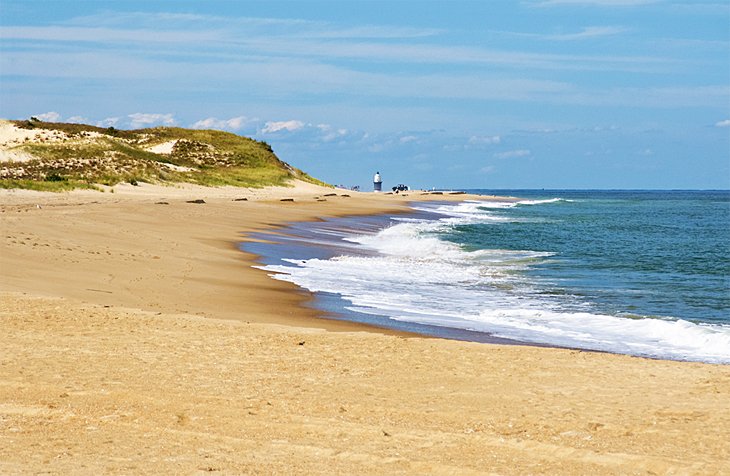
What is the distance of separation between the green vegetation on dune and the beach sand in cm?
3468

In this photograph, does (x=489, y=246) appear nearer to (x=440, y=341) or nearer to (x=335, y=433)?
(x=440, y=341)

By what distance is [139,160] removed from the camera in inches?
2758

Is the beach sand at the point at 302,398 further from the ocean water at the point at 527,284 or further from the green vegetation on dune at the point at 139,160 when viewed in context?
the green vegetation on dune at the point at 139,160

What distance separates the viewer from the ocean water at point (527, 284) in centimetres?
1593

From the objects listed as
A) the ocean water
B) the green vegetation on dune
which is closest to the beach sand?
the ocean water

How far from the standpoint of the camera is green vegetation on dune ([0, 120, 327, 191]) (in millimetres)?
58906

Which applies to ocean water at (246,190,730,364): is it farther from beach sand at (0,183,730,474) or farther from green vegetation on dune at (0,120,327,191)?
green vegetation on dune at (0,120,327,191)

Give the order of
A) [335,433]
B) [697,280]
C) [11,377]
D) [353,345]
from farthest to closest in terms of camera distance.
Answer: [697,280], [353,345], [11,377], [335,433]

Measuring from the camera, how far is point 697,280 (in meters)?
26.2

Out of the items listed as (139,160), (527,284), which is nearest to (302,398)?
(527,284)

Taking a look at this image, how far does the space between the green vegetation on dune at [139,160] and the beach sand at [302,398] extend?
34.7 metres

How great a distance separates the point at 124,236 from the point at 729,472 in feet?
72.7

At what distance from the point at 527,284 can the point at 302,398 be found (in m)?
15.1

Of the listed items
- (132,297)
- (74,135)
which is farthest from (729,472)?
(74,135)
